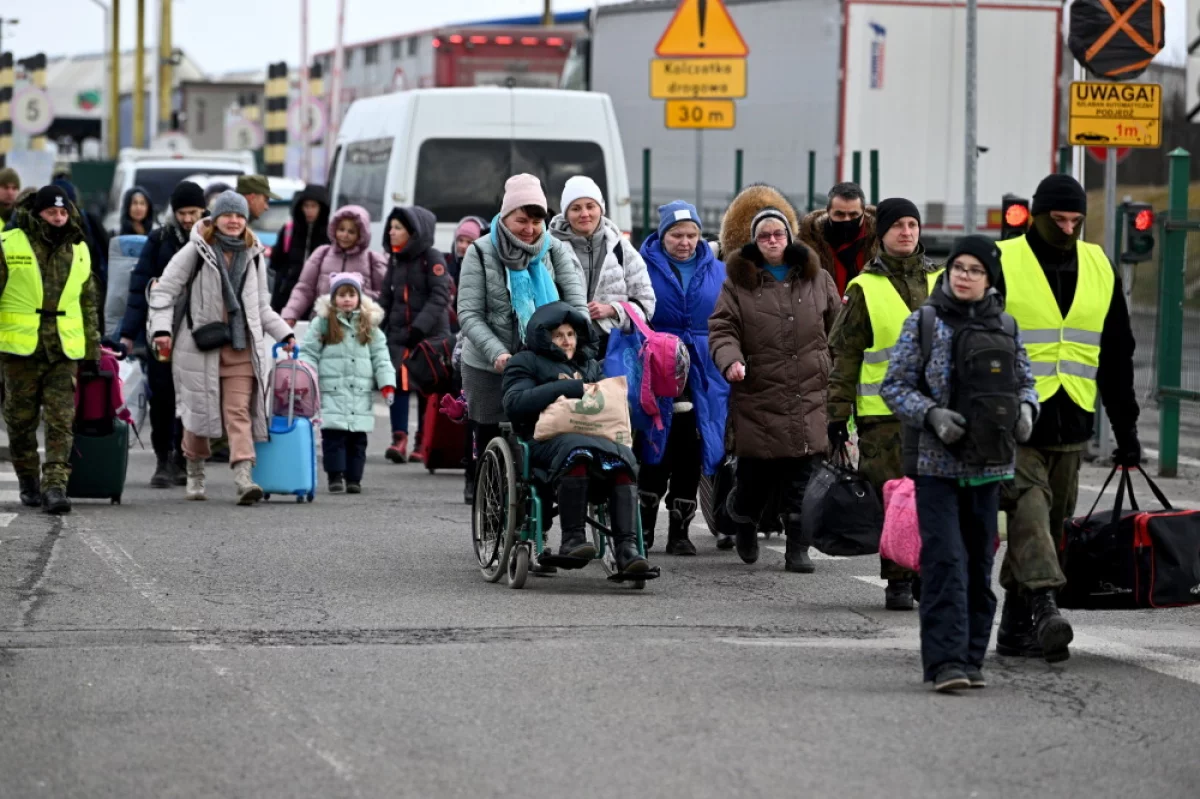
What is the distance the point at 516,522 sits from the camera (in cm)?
1012

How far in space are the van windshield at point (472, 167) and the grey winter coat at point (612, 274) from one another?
30.4 feet

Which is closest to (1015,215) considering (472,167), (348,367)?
(348,367)

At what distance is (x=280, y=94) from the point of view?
202 ft

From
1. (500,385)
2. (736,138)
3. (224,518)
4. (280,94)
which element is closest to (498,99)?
(736,138)

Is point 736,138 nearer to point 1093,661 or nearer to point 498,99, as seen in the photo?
point 498,99

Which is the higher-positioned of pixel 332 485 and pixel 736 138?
pixel 736 138

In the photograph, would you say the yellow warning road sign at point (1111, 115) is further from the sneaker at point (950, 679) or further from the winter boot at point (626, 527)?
the sneaker at point (950, 679)

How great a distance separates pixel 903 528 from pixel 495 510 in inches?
89.6

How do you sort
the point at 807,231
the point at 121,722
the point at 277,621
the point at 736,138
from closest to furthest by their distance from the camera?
the point at 121,722 < the point at 277,621 < the point at 807,231 < the point at 736,138

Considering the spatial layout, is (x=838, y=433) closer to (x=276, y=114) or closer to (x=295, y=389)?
(x=295, y=389)

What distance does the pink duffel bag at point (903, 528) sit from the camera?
878cm

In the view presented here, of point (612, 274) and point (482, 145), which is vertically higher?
point (482, 145)

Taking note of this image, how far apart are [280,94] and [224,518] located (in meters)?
49.5

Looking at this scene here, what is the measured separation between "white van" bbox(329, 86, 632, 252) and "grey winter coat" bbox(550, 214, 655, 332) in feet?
29.9
